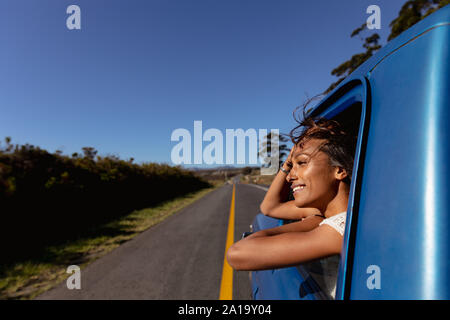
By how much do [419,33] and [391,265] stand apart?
674mm

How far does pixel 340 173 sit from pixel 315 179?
0.39 feet

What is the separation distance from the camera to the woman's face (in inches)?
43.9

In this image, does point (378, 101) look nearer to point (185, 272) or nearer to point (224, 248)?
point (185, 272)

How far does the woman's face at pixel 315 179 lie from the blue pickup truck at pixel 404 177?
0.30m

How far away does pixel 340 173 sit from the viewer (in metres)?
1.10

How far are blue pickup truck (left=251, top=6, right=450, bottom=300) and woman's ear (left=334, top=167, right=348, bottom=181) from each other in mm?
298

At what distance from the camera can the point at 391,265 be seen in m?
0.60

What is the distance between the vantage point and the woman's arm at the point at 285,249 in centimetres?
91

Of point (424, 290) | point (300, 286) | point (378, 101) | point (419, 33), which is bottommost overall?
point (300, 286)
